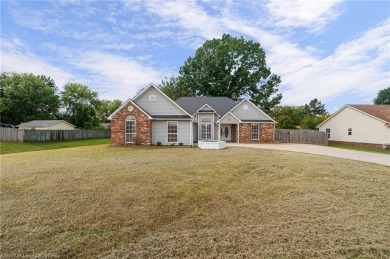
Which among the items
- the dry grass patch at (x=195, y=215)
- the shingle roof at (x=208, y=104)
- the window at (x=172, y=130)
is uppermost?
the shingle roof at (x=208, y=104)

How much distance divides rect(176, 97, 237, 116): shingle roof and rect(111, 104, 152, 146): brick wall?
8.23 m

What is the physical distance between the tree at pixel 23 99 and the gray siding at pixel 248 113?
135ft

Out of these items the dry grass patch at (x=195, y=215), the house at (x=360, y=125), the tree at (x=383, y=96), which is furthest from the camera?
the tree at (x=383, y=96)

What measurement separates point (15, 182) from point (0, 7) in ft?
27.6

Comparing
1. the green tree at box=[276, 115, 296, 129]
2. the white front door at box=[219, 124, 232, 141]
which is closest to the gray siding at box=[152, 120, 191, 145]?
the white front door at box=[219, 124, 232, 141]

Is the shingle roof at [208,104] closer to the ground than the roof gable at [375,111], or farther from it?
farther from it

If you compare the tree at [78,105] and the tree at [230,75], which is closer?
the tree at [230,75]

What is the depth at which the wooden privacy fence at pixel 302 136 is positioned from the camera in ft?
88.4

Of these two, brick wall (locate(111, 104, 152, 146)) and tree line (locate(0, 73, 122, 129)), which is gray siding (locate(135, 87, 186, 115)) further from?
tree line (locate(0, 73, 122, 129))

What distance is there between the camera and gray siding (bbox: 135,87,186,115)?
68.8 feet

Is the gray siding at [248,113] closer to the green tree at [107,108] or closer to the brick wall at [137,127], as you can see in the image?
the brick wall at [137,127]

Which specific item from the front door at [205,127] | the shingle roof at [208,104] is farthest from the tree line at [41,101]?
the front door at [205,127]

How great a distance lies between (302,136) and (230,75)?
20474 millimetres

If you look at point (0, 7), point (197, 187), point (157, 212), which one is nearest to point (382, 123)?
point (197, 187)
